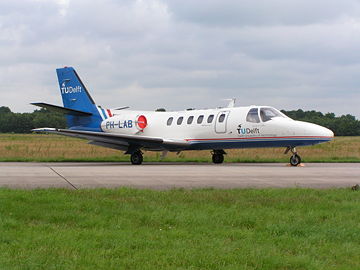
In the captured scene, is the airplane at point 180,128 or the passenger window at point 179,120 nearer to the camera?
the airplane at point 180,128

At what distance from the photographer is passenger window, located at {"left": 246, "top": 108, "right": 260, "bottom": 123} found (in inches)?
931

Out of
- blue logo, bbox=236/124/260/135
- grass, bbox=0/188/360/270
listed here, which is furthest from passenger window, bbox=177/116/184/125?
grass, bbox=0/188/360/270

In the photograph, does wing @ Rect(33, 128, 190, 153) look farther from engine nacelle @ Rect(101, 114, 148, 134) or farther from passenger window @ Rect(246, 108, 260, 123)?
passenger window @ Rect(246, 108, 260, 123)

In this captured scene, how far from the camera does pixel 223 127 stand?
2444 centimetres

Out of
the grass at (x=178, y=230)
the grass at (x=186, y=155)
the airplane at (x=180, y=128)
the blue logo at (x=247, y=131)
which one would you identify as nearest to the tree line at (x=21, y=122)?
the grass at (x=186, y=155)

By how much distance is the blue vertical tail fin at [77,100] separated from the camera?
94.3 ft

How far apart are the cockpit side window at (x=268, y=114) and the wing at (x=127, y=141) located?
3.87 meters

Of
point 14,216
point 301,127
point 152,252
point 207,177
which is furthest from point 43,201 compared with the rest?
point 301,127

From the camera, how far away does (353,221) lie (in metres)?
8.45

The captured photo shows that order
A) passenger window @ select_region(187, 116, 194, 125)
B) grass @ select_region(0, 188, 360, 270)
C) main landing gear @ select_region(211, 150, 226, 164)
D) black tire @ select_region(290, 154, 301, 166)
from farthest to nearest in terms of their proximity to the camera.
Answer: main landing gear @ select_region(211, 150, 226, 164), passenger window @ select_region(187, 116, 194, 125), black tire @ select_region(290, 154, 301, 166), grass @ select_region(0, 188, 360, 270)

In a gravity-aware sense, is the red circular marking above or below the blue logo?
above

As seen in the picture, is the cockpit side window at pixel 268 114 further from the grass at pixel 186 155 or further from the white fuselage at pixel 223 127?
the grass at pixel 186 155

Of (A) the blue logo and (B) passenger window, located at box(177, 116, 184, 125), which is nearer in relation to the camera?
(A) the blue logo

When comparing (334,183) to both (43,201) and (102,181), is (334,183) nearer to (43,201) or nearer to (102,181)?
(102,181)
